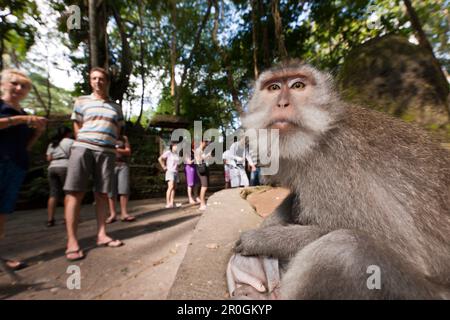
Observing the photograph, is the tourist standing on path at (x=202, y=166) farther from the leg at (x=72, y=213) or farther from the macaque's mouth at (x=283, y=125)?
the macaque's mouth at (x=283, y=125)

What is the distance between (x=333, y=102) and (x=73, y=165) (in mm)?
2698

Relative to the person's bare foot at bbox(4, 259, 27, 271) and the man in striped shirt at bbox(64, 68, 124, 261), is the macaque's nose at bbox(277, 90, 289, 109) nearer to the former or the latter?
the man in striped shirt at bbox(64, 68, 124, 261)

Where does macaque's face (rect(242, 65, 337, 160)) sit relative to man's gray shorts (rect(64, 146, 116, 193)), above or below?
above

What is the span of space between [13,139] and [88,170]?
747mm

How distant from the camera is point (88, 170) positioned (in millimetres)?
2885

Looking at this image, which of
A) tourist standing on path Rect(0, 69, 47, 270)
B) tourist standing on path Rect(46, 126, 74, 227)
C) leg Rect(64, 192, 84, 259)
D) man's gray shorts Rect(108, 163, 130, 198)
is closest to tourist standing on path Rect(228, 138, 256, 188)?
man's gray shorts Rect(108, 163, 130, 198)

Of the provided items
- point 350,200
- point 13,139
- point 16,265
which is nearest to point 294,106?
point 350,200

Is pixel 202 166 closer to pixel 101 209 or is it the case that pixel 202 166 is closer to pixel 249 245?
pixel 101 209

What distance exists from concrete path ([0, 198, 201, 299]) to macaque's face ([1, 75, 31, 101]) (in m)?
1.81

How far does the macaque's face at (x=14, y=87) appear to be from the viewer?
261 cm

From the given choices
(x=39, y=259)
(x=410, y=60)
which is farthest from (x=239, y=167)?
(x=39, y=259)

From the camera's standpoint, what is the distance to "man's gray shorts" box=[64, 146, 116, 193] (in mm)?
2781

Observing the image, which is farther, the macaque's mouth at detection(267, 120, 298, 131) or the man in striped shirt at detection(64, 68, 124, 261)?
the man in striped shirt at detection(64, 68, 124, 261)
